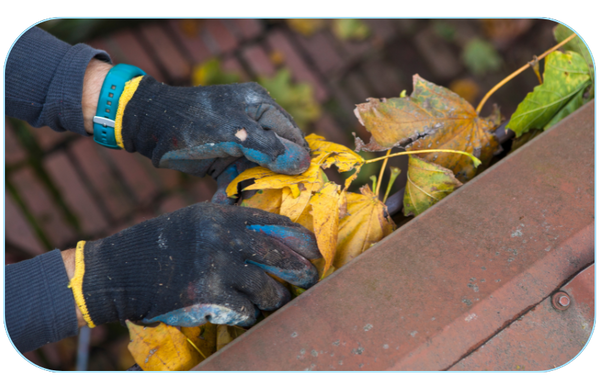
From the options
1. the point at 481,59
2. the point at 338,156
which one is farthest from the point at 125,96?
the point at 481,59

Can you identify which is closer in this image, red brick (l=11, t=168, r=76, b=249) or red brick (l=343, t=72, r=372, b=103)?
red brick (l=11, t=168, r=76, b=249)

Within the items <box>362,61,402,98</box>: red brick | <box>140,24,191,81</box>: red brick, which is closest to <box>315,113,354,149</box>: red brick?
<box>362,61,402,98</box>: red brick

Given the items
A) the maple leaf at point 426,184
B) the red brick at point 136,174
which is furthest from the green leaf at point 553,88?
the red brick at point 136,174

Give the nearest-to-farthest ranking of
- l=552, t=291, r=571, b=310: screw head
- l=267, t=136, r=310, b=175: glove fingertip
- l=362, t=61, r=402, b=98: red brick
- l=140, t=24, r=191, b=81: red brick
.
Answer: l=552, t=291, r=571, b=310: screw head
l=267, t=136, r=310, b=175: glove fingertip
l=140, t=24, r=191, b=81: red brick
l=362, t=61, r=402, b=98: red brick

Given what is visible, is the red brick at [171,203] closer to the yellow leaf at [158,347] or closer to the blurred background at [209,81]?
the blurred background at [209,81]

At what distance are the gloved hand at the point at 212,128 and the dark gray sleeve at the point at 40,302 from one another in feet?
1.28

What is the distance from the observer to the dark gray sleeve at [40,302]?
37.0 inches

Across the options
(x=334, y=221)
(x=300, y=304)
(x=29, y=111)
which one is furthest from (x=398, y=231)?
(x=29, y=111)

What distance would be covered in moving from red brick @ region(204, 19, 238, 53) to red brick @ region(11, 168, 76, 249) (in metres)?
1.07

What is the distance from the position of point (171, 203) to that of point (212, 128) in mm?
1022

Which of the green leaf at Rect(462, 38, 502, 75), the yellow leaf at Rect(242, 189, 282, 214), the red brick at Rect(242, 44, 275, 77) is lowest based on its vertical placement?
the green leaf at Rect(462, 38, 502, 75)

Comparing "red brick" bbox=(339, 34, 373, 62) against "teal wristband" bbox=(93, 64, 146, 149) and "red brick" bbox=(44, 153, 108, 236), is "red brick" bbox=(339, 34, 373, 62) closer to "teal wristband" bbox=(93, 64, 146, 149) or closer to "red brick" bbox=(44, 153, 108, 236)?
"teal wristband" bbox=(93, 64, 146, 149)

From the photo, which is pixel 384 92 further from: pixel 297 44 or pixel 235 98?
pixel 235 98

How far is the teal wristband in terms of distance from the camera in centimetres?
115
